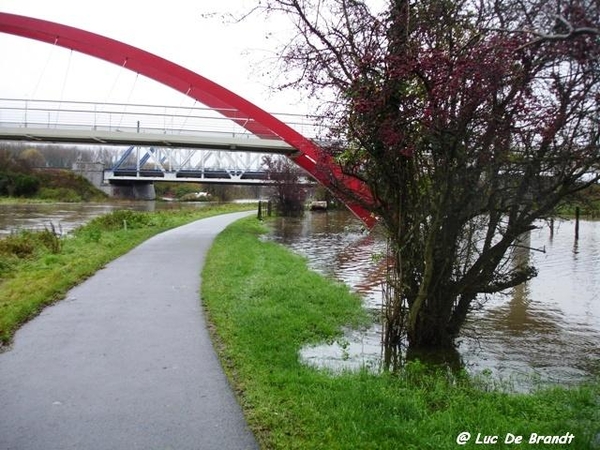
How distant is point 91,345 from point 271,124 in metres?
18.7

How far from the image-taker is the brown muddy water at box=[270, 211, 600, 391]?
6270 millimetres

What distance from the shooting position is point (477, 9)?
549 cm

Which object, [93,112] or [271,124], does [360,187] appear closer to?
[271,124]

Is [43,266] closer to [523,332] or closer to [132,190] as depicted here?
[523,332]

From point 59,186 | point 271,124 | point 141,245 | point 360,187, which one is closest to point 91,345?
point 360,187

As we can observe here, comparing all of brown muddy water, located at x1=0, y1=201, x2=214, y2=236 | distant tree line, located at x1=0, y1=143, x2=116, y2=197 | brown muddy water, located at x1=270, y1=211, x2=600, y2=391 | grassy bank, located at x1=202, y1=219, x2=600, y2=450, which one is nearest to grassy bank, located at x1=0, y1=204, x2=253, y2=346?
brown muddy water, located at x1=0, y1=201, x2=214, y2=236

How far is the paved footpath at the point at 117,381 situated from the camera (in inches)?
154

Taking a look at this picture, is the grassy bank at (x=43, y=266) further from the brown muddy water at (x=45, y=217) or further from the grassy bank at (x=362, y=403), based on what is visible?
the grassy bank at (x=362, y=403)

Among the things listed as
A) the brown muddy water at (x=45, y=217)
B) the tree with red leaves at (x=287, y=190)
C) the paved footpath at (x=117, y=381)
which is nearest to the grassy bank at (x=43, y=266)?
the paved footpath at (x=117, y=381)

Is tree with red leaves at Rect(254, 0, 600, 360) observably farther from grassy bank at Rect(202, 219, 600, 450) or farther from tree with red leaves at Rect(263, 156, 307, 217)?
tree with red leaves at Rect(263, 156, 307, 217)

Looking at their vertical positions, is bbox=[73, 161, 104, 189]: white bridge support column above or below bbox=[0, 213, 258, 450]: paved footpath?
above

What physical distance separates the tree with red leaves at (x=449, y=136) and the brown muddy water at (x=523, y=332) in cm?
59

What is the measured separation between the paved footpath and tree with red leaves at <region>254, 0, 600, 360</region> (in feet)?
9.14

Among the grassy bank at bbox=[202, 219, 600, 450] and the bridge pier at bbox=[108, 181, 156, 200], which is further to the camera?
the bridge pier at bbox=[108, 181, 156, 200]
